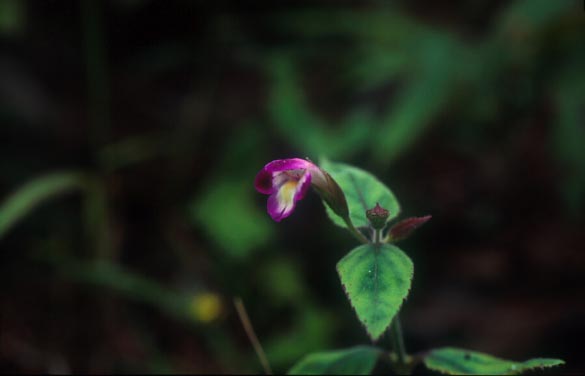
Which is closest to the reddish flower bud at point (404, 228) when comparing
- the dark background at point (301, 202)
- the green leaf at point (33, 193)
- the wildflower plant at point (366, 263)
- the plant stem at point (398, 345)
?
the wildflower plant at point (366, 263)

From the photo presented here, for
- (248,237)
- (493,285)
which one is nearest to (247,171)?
(248,237)

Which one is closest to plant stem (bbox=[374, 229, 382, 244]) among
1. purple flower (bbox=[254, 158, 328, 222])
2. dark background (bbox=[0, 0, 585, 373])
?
purple flower (bbox=[254, 158, 328, 222])

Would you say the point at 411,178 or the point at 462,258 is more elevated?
the point at 411,178

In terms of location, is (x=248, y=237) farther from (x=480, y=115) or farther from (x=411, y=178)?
(x=480, y=115)

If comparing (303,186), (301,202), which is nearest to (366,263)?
(303,186)

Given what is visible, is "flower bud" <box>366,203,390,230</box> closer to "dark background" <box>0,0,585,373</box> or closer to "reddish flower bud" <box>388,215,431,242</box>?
"reddish flower bud" <box>388,215,431,242</box>
